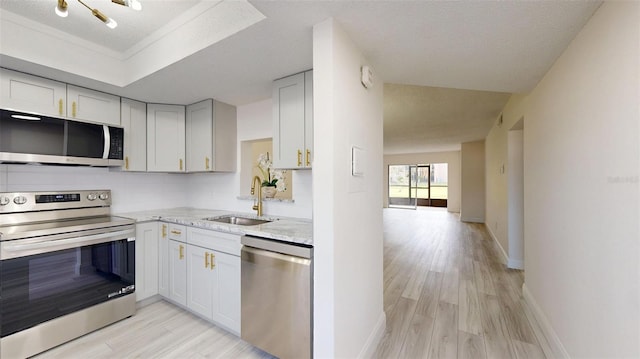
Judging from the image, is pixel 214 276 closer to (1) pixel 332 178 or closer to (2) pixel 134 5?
(1) pixel 332 178

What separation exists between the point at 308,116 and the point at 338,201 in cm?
91

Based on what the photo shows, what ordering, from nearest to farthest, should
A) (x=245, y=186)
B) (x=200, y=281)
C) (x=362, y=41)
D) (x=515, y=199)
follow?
(x=362, y=41) → (x=200, y=281) → (x=245, y=186) → (x=515, y=199)

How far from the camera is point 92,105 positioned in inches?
95.0

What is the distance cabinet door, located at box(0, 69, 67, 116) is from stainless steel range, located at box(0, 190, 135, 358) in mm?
757

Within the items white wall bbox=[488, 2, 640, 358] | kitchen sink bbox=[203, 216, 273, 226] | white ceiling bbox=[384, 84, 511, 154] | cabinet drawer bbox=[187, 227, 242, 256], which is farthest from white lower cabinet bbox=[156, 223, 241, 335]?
white ceiling bbox=[384, 84, 511, 154]

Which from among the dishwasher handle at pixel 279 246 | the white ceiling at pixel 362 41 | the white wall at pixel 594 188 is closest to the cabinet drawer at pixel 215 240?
the dishwasher handle at pixel 279 246

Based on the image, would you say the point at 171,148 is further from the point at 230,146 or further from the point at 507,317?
the point at 507,317

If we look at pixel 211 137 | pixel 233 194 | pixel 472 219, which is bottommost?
pixel 472 219

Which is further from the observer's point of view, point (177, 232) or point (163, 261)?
point (163, 261)

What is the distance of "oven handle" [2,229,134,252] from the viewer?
5.79 ft

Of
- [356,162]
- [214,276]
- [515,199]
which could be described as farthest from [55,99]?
[515,199]

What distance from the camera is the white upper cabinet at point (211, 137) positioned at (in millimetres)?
2824

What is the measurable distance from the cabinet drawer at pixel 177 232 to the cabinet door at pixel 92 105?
1.24 meters

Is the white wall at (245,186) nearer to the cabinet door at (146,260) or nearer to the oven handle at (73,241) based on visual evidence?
the cabinet door at (146,260)
